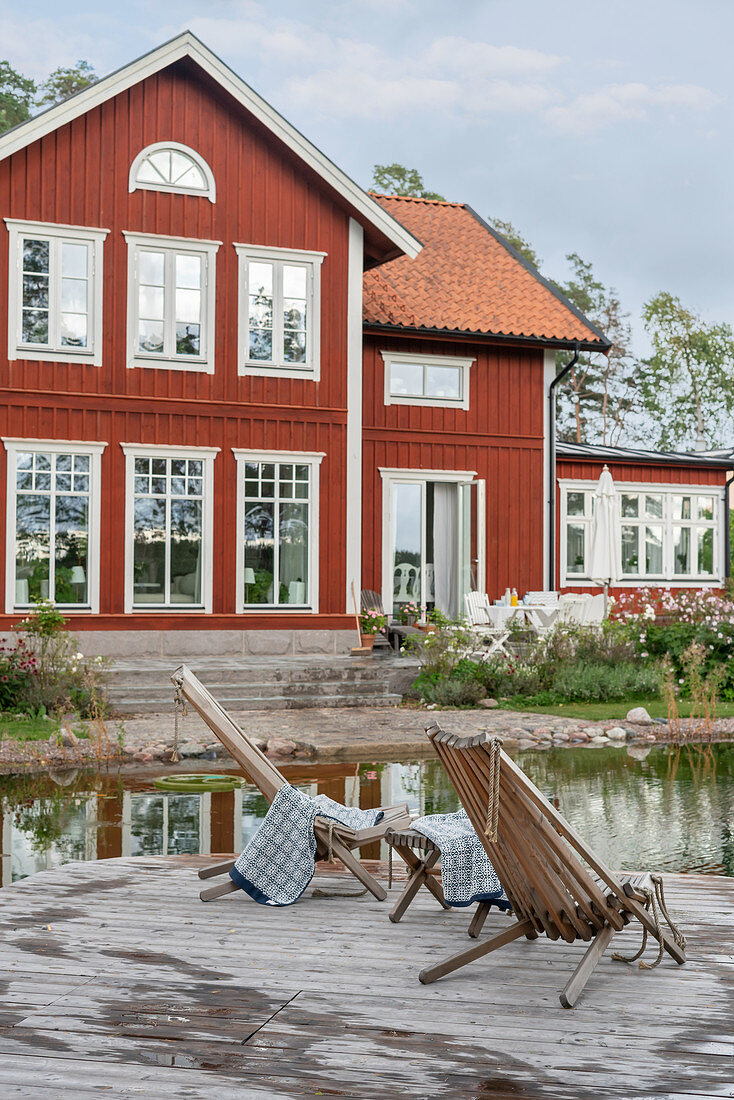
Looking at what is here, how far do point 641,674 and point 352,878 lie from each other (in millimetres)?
9498

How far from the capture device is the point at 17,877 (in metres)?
6.42

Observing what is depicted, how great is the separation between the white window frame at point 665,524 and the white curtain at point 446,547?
246 centimetres

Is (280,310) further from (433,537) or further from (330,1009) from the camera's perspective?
(330,1009)

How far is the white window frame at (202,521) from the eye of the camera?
15.7 meters

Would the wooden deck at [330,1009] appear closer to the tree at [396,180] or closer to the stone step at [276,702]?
the stone step at [276,702]

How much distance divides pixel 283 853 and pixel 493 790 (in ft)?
6.17

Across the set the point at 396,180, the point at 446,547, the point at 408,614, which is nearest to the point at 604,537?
the point at 446,547

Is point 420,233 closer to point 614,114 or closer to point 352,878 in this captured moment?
point 352,878

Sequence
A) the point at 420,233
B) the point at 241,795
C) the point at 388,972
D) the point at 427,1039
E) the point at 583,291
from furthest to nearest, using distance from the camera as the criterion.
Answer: the point at 583,291 < the point at 420,233 < the point at 241,795 < the point at 388,972 < the point at 427,1039

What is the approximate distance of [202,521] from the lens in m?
16.1

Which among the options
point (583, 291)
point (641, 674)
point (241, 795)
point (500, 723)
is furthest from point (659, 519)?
point (583, 291)

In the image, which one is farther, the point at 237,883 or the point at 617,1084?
the point at 237,883

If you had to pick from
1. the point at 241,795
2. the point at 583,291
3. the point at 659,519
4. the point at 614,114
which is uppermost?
the point at 614,114

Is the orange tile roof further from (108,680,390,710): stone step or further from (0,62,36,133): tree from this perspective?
(0,62,36,133): tree
